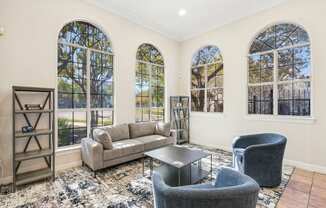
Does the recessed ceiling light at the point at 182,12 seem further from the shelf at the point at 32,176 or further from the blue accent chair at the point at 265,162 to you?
the shelf at the point at 32,176

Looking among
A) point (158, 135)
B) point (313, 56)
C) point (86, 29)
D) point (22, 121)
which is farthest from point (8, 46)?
point (313, 56)

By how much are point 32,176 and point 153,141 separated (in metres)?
2.25

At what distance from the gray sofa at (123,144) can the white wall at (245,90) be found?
1392mm

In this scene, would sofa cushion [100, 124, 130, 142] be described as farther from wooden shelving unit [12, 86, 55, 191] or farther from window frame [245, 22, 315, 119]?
window frame [245, 22, 315, 119]

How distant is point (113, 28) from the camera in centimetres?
413

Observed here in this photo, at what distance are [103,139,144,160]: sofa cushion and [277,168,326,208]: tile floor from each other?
8.22ft

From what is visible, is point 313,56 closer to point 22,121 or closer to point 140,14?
point 140,14

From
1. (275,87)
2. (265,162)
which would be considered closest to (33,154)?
(265,162)

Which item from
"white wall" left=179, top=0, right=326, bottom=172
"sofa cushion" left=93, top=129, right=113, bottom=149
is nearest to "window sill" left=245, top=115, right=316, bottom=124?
"white wall" left=179, top=0, right=326, bottom=172

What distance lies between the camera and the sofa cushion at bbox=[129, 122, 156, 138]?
4.23m

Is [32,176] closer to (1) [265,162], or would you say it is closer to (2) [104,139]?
(2) [104,139]

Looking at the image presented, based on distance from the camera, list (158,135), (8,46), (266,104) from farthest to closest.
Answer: (158,135) → (266,104) → (8,46)

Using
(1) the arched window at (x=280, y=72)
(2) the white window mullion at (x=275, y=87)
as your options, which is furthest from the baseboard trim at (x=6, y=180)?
(2) the white window mullion at (x=275, y=87)

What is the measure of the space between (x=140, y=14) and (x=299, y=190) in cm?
467
